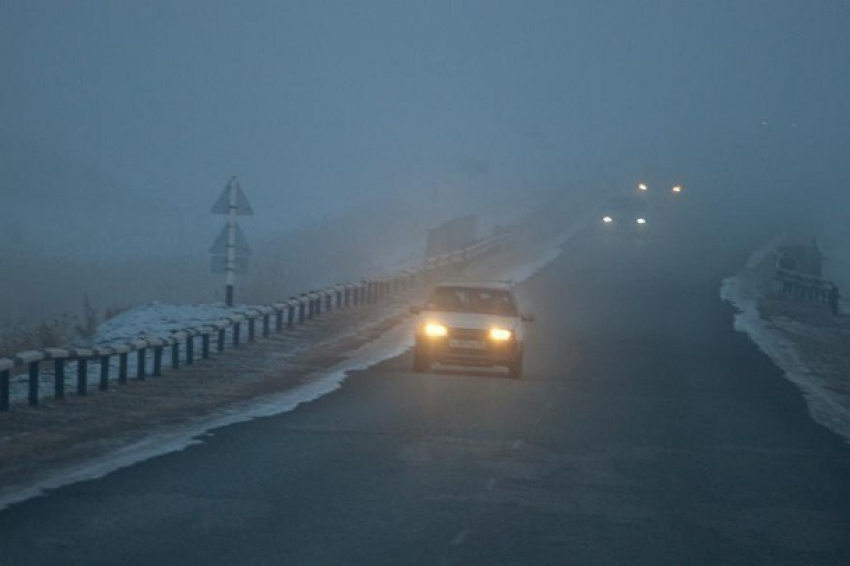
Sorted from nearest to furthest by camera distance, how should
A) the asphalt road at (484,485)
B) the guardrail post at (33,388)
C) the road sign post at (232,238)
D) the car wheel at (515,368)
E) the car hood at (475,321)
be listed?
the asphalt road at (484,485)
the guardrail post at (33,388)
the car wheel at (515,368)
the car hood at (475,321)
the road sign post at (232,238)

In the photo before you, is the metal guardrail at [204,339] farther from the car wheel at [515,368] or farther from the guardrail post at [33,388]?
the car wheel at [515,368]

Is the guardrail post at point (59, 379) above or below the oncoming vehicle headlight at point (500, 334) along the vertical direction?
below

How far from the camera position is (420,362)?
2659 centimetres

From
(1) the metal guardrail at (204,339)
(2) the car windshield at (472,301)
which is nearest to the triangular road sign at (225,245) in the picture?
(1) the metal guardrail at (204,339)

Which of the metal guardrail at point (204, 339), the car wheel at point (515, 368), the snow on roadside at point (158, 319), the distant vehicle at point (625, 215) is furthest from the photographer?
the distant vehicle at point (625, 215)

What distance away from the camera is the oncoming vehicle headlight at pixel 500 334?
1042 inches

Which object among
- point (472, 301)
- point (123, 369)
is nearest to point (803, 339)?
point (472, 301)

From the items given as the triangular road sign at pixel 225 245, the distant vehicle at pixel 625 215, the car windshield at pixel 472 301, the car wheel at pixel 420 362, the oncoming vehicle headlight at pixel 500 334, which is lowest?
the car wheel at pixel 420 362

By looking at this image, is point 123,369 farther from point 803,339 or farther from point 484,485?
point 803,339

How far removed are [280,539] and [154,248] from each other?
7067 centimetres

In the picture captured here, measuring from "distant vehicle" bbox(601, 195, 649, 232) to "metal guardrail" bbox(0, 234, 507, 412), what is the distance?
82.1 ft

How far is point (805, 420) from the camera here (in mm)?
21703

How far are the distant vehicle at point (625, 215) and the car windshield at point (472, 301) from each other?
174 ft

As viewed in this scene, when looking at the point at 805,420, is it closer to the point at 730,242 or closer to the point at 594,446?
the point at 594,446
